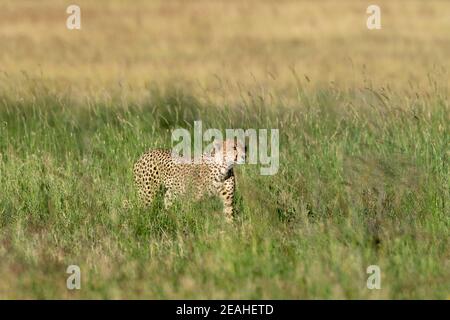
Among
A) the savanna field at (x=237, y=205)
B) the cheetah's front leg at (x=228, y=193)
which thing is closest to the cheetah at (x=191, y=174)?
the cheetah's front leg at (x=228, y=193)

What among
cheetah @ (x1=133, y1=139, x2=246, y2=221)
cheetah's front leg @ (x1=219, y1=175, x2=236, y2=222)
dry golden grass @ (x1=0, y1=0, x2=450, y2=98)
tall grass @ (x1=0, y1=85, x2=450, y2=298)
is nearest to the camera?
tall grass @ (x1=0, y1=85, x2=450, y2=298)

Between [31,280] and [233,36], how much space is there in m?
21.0

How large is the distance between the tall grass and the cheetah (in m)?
0.12

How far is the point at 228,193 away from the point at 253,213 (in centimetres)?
71

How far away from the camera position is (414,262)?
23.8 ft

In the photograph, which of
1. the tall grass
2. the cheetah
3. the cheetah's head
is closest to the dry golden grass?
the tall grass

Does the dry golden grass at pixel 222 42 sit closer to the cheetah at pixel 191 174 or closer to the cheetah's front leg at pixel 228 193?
the cheetah at pixel 191 174

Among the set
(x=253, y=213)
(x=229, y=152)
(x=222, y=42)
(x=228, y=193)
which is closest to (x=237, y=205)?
(x=228, y=193)

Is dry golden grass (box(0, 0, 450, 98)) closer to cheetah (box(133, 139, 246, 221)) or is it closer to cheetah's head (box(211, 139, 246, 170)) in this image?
cheetah (box(133, 139, 246, 221))

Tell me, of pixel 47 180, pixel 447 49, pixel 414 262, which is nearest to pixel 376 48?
pixel 447 49

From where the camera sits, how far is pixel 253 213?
8.35 metres

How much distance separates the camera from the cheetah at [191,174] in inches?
354

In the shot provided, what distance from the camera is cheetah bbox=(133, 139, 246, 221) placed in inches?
354

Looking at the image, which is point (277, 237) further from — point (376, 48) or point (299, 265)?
point (376, 48)
